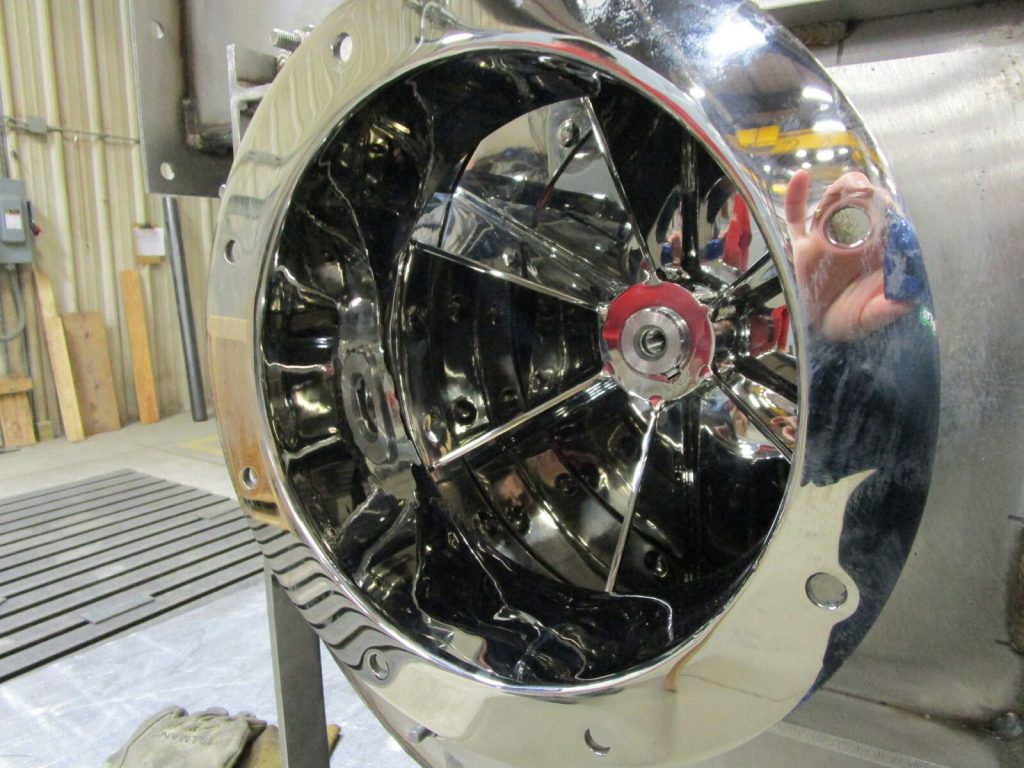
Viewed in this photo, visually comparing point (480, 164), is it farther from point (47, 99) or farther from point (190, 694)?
point (47, 99)

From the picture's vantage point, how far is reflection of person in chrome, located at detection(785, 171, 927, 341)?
0.44 m

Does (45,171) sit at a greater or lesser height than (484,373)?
greater

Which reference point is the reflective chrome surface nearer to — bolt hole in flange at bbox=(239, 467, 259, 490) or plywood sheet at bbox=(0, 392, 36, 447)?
bolt hole in flange at bbox=(239, 467, 259, 490)

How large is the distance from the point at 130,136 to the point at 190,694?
341 cm

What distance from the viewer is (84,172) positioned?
367 centimetres

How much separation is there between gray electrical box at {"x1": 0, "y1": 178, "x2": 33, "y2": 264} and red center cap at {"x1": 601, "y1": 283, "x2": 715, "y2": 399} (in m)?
3.57

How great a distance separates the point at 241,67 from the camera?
797mm

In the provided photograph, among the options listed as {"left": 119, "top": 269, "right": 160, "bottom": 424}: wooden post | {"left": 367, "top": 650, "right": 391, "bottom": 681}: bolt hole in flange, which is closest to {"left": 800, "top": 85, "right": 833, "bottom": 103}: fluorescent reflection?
{"left": 367, "top": 650, "right": 391, "bottom": 681}: bolt hole in flange

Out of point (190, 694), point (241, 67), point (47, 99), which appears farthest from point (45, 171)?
point (241, 67)

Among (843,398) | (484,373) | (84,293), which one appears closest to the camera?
(843,398)

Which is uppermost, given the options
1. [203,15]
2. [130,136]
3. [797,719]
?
[130,136]

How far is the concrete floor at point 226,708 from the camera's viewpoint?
0.67 meters

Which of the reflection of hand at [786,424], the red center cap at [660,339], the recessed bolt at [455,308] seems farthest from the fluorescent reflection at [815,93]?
the recessed bolt at [455,308]

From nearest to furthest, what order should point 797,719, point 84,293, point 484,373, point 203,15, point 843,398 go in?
point 843,398 → point 797,719 → point 484,373 → point 203,15 → point 84,293
